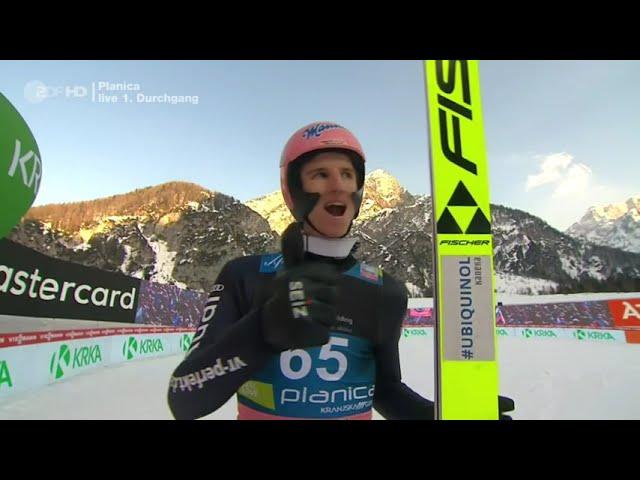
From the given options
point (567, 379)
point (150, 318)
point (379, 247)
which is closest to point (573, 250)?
point (379, 247)

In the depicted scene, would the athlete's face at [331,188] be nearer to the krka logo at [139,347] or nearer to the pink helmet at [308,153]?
the pink helmet at [308,153]

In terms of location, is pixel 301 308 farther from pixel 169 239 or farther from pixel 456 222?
pixel 169 239

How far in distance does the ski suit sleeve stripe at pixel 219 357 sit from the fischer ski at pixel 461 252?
0.86 m

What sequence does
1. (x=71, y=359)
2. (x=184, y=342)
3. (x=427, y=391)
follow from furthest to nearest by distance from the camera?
(x=184, y=342) < (x=71, y=359) < (x=427, y=391)

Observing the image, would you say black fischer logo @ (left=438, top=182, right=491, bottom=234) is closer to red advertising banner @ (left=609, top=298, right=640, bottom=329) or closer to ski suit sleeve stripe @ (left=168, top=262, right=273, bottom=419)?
ski suit sleeve stripe @ (left=168, top=262, right=273, bottom=419)

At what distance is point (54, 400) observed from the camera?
6180 mm

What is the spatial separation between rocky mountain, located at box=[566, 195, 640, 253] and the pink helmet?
65.1 metres

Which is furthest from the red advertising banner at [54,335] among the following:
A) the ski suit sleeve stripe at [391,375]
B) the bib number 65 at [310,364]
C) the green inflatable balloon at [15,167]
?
the ski suit sleeve stripe at [391,375]

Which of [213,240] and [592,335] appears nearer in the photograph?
[592,335]

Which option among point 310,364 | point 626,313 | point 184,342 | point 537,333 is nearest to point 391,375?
point 310,364

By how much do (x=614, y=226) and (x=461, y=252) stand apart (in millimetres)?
96318

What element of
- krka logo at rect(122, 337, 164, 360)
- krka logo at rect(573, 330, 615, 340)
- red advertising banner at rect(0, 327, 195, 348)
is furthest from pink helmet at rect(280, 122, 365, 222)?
krka logo at rect(573, 330, 615, 340)

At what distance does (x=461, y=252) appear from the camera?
75.2 inches

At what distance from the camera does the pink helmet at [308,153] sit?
1.92 m
